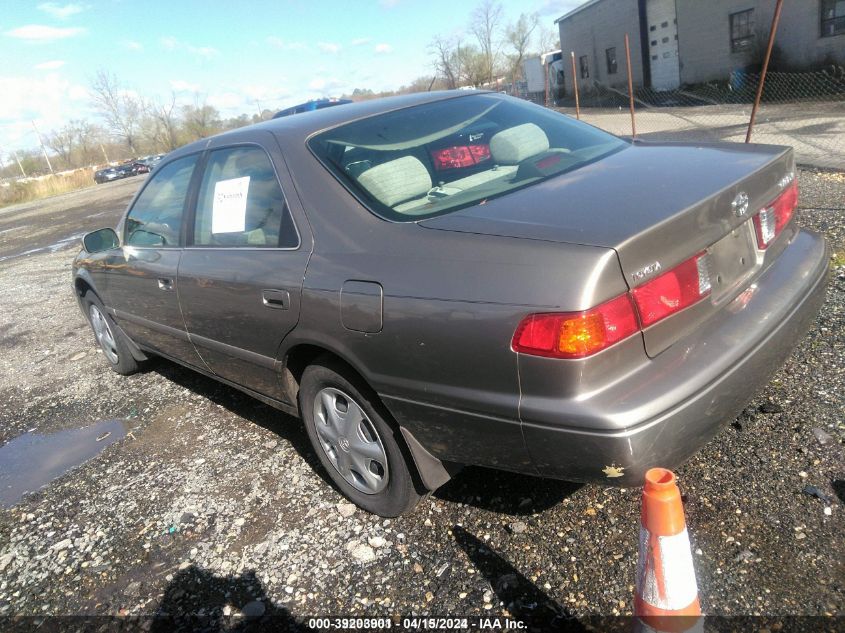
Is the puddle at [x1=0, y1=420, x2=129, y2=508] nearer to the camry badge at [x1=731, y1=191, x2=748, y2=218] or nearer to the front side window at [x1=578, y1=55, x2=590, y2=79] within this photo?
the camry badge at [x1=731, y1=191, x2=748, y2=218]

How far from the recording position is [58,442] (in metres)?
4.14

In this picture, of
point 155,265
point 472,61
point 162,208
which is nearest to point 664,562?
point 155,265

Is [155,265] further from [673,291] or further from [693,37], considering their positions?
[693,37]

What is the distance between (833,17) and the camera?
18359 mm

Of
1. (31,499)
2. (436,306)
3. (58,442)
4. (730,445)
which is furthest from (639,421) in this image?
(58,442)

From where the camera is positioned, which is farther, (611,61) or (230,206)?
(611,61)

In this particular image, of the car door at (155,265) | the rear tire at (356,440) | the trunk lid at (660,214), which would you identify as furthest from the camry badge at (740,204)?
the car door at (155,265)

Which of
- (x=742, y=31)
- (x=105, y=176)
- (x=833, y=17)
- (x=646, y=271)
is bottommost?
(x=646, y=271)

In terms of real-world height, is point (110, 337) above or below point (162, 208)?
below

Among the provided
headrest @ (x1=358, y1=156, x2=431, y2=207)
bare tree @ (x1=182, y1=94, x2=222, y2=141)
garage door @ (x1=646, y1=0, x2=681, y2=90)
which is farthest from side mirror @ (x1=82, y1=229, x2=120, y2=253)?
bare tree @ (x1=182, y1=94, x2=222, y2=141)

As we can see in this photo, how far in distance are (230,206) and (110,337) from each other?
2460 mm

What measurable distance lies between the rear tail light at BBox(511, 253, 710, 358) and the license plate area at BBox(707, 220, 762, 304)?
28 centimetres

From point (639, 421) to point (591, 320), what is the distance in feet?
1.09

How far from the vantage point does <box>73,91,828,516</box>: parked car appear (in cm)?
184
